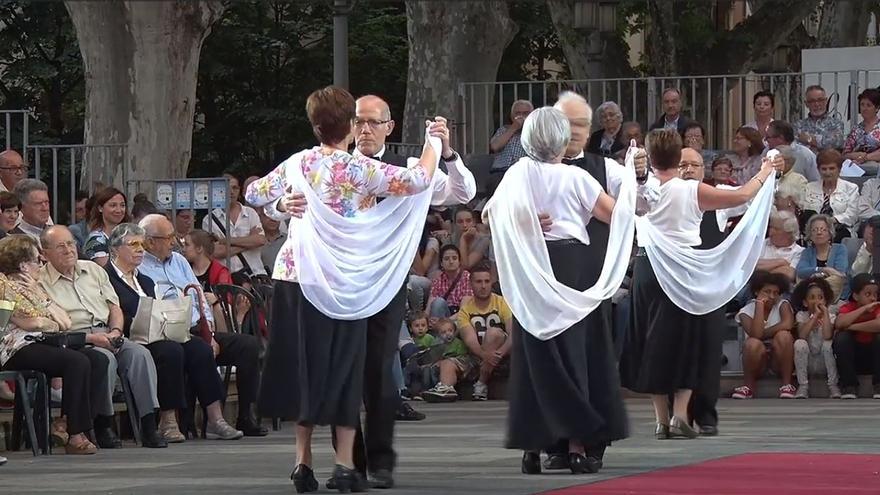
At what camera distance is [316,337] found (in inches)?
428

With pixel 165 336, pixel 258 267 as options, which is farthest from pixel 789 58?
pixel 165 336

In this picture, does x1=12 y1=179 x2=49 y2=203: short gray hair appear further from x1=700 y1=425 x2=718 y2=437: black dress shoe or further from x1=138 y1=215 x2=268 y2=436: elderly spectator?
x1=700 y1=425 x2=718 y2=437: black dress shoe

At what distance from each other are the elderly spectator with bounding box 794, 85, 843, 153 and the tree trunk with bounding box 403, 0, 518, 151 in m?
6.20

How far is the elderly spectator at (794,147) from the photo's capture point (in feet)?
66.9

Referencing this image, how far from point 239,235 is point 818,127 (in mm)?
5853

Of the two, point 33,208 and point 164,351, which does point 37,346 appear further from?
point 33,208

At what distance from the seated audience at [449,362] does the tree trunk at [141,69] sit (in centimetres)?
559

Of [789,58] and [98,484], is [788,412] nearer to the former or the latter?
[98,484]

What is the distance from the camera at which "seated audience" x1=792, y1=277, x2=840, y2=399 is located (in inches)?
725

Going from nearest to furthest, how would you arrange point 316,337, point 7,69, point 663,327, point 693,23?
point 316,337 → point 663,327 → point 693,23 → point 7,69

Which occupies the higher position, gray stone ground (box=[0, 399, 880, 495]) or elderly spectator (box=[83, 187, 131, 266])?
elderly spectator (box=[83, 187, 131, 266])

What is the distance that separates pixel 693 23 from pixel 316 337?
66.6 ft

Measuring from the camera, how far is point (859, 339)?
18312 millimetres

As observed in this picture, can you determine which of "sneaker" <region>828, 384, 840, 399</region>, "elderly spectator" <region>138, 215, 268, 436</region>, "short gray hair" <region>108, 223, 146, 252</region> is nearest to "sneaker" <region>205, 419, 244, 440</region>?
"elderly spectator" <region>138, 215, 268, 436</region>
